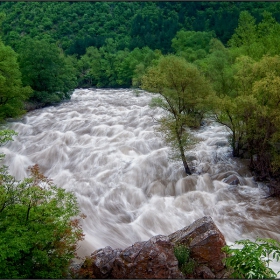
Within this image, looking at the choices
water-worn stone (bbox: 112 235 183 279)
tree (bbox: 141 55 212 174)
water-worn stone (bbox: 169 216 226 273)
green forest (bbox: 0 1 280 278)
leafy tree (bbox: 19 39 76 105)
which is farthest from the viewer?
leafy tree (bbox: 19 39 76 105)

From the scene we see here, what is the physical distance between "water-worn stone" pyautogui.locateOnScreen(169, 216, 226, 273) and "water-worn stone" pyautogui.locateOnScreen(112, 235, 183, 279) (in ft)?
3.21

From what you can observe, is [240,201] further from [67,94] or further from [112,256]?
[67,94]

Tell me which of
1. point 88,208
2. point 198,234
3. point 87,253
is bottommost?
point 88,208

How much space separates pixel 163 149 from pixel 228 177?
618 centimetres

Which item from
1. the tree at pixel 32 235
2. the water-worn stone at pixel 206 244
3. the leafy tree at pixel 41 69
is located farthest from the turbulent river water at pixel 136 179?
the leafy tree at pixel 41 69

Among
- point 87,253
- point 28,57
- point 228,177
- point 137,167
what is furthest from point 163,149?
point 28,57

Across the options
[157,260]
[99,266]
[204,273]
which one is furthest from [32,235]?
[204,273]

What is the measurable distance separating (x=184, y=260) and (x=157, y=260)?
114 centimetres

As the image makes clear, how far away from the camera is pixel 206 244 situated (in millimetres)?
11211

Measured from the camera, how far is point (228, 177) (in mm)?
20672

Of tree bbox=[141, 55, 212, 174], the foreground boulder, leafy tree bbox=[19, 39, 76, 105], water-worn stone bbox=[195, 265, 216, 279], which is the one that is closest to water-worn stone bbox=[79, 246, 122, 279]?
the foreground boulder

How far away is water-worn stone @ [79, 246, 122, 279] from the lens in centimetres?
1052

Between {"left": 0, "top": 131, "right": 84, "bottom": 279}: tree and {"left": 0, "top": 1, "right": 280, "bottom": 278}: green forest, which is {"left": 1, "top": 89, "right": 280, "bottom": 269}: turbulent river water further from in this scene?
{"left": 0, "top": 131, "right": 84, "bottom": 279}: tree

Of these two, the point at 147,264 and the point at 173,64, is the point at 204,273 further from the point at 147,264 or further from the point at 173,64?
the point at 173,64
